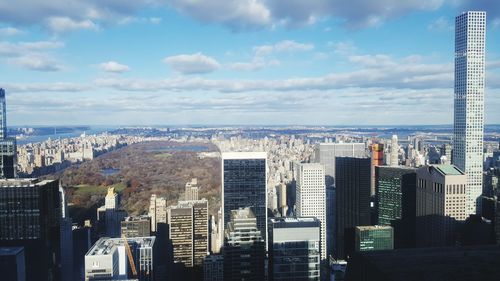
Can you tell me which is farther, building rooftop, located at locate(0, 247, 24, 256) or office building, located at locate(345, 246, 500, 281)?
building rooftop, located at locate(0, 247, 24, 256)

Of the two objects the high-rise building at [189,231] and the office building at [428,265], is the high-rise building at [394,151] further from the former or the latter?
the office building at [428,265]

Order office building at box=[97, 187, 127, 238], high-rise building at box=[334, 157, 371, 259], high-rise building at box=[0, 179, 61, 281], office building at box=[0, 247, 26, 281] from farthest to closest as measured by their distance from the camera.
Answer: high-rise building at box=[334, 157, 371, 259] → office building at box=[97, 187, 127, 238] → high-rise building at box=[0, 179, 61, 281] → office building at box=[0, 247, 26, 281]

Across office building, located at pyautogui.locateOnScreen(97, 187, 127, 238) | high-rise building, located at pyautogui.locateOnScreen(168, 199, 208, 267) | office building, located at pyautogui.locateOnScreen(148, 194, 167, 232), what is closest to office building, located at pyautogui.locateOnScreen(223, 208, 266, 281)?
high-rise building, located at pyautogui.locateOnScreen(168, 199, 208, 267)

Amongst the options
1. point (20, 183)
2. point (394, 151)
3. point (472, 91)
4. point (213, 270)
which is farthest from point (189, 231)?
point (472, 91)

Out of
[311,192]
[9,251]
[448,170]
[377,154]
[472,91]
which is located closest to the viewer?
[9,251]

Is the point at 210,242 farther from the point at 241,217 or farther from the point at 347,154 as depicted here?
the point at 347,154

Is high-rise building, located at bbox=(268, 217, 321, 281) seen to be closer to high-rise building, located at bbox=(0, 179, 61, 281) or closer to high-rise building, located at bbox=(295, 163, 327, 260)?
high-rise building, located at bbox=(0, 179, 61, 281)

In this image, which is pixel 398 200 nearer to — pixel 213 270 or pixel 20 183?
pixel 213 270
